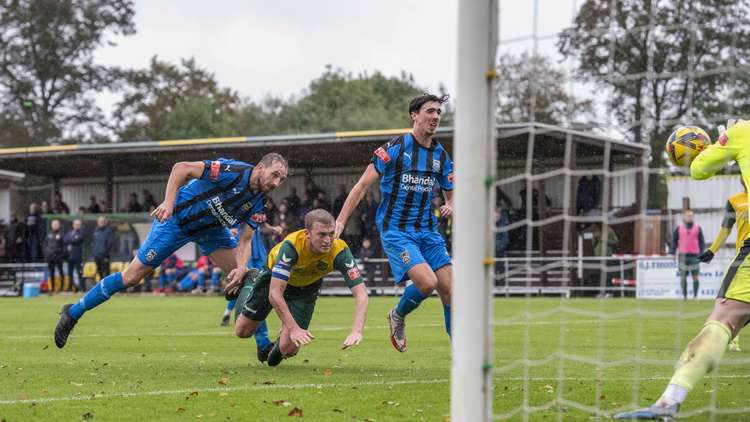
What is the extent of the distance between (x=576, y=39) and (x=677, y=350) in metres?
5.93

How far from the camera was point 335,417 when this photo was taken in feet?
20.5

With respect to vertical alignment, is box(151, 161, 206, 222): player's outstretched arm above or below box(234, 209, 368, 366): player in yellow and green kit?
above

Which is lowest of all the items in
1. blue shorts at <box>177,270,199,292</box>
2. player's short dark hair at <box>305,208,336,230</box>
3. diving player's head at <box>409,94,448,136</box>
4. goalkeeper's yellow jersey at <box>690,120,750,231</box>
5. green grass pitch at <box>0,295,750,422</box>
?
blue shorts at <box>177,270,199,292</box>

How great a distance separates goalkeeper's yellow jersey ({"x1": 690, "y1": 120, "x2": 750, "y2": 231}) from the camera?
20.0 ft

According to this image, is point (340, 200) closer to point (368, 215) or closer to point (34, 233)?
point (368, 215)

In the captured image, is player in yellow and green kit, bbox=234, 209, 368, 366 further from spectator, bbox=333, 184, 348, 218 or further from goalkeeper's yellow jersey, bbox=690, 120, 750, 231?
spectator, bbox=333, 184, 348, 218

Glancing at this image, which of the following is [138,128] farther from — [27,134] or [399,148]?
[399,148]

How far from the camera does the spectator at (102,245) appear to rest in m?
28.6

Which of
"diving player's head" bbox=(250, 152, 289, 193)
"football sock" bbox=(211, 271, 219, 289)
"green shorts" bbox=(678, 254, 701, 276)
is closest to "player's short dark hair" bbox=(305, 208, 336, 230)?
"diving player's head" bbox=(250, 152, 289, 193)

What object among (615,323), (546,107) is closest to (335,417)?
(546,107)

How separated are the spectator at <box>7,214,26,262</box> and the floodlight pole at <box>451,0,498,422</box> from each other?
28838 millimetres

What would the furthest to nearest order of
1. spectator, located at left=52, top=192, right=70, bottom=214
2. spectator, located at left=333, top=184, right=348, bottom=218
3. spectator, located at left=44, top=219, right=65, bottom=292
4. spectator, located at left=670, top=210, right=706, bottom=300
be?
spectator, located at left=52, top=192, right=70, bottom=214, spectator, located at left=333, top=184, right=348, bottom=218, spectator, located at left=44, top=219, right=65, bottom=292, spectator, located at left=670, top=210, right=706, bottom=300

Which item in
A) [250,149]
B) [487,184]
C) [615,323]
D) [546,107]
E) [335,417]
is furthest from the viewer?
[250,149]

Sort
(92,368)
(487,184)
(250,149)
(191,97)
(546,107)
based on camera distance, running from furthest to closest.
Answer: (191,97)
(250,149)
(92,368)
(546,107)
(487,184)
